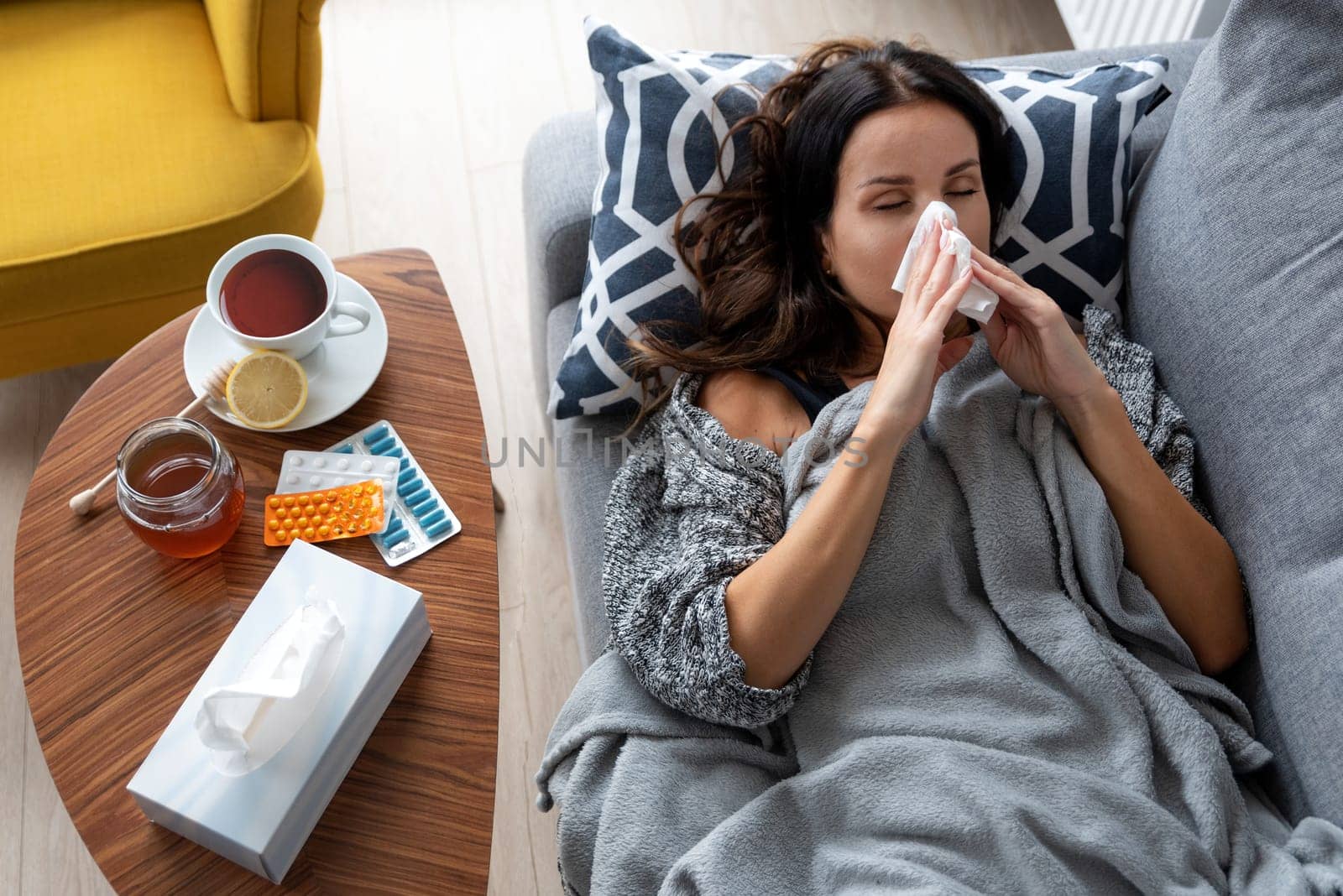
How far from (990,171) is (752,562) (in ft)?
2.08

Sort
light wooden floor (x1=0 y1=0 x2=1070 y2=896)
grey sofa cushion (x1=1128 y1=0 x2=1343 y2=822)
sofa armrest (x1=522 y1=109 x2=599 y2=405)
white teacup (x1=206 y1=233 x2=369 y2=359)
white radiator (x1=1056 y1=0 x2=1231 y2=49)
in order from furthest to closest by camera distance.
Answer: white radiator (x1=1056 y1=0 x2=1231 y2=49) < light wooden floor (x1=0 y1=0 x2=1070 y2=896) < sofa armrest (x1=522 y1=109 x2=599 y2=405) < white teacup (x1=206 y1=233 x2=369 y2=359) < grey sofa cushion (x1=1128 y1=0 x2=1343 y2=822)

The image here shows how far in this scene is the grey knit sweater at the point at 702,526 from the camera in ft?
3.84

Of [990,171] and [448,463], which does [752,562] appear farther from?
[990,171]

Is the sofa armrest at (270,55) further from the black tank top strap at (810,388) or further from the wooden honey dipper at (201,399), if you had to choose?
the black tank top strap at (810,388)

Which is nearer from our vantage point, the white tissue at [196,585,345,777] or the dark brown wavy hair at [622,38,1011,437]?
the white tissue at [196,585,345,777]

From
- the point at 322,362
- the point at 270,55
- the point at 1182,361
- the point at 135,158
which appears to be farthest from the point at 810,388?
the point at 135,158

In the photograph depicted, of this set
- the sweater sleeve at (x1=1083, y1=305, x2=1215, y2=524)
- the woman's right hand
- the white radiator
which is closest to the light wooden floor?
the white radiator

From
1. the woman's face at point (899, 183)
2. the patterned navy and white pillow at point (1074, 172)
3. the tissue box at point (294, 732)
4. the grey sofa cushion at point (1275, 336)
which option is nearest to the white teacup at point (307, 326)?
the tissue box at point (294, 732)

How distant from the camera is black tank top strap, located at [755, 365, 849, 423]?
139cm

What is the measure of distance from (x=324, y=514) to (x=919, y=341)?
71 centimetres

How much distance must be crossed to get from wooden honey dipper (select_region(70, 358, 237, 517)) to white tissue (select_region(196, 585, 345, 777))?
0.33m

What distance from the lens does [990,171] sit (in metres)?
1.44

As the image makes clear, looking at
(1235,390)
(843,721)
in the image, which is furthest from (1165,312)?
(843,721)

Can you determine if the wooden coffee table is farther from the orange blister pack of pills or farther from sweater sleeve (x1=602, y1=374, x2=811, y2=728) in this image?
sweater sleeve (x1=602, y1=374, x2=811, y2=728)
